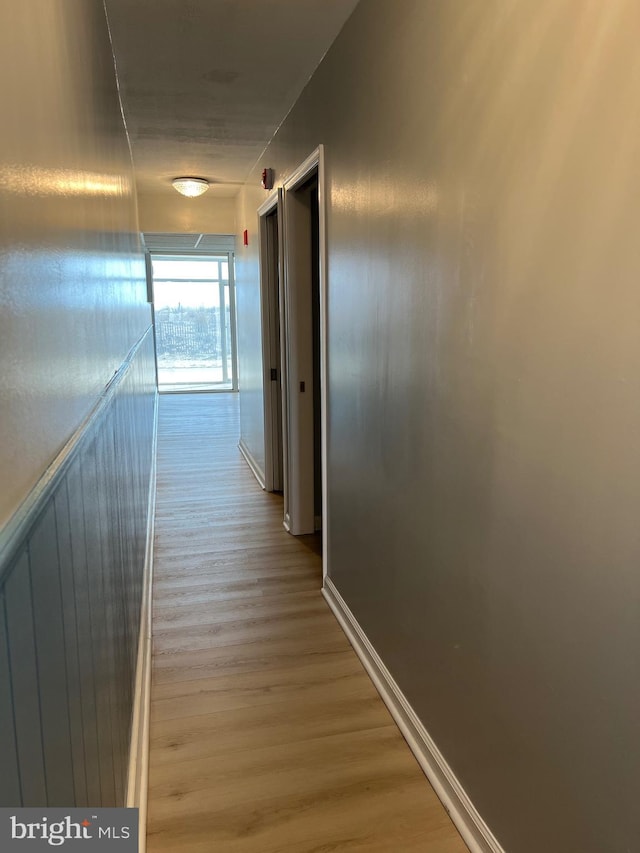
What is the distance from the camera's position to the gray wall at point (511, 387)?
110 cm

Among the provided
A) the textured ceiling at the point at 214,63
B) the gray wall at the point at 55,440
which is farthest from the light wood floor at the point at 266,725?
the textured ceiling at the point at 214,63

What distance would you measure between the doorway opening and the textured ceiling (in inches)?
265

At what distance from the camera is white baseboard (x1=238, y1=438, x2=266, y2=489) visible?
16.4 feet

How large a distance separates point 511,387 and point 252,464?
168 inches

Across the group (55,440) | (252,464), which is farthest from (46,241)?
(252,464)

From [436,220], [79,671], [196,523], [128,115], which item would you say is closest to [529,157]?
[436,220]

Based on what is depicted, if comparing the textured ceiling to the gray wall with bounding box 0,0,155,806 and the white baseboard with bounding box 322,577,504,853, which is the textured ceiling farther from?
the white baseboard with bounding box 322,577,504,853

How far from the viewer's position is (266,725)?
214cm

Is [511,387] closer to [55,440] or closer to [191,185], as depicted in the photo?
[55,440]

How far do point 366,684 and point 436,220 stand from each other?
1.75 meters

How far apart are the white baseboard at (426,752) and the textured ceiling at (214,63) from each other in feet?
8.12

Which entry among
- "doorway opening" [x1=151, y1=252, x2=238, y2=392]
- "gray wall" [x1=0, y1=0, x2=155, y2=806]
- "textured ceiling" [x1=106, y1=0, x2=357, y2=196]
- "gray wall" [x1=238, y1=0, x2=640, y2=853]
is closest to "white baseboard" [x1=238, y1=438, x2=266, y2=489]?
"textured ceiling" [x1=106, y1=0, x2=357, y2=196]

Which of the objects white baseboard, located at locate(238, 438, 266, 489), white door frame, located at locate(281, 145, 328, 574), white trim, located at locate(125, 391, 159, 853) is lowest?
white trim, located at locate(125, 391, 159, 853)

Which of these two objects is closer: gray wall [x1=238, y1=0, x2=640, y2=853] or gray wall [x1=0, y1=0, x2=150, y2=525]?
gray wall [x1=0, y1=0, x2=150, y2=525]
